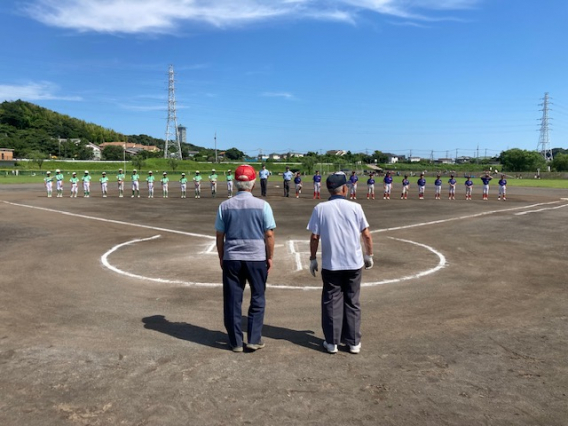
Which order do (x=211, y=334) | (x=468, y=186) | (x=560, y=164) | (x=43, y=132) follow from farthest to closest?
(x=43, y=132) < (x=560, y=164) < (x=468, y=186) < (x=211, y=334)

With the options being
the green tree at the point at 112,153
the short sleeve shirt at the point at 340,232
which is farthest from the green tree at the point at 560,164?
the green tree at the point at 112,153

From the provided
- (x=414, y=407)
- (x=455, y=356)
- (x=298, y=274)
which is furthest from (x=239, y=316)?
(x=298, y=274)

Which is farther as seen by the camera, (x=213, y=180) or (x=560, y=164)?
(x=560, y=164)

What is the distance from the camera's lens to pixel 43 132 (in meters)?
148

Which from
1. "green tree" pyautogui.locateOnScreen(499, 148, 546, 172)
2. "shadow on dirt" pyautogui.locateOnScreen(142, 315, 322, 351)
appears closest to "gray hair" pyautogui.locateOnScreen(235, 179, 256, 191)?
"shadow on dirt" pyautogui.locateOnScreen(142, 315, 322, 351)

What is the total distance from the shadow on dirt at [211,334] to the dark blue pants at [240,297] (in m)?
0.33

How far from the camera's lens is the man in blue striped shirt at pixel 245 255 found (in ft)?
16.9

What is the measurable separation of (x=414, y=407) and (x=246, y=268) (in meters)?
2.31

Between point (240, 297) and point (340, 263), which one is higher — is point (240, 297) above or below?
below

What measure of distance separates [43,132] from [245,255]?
167506mm

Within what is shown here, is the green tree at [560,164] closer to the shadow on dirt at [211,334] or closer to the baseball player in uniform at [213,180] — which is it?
the baseball player in uniform at [213,180]

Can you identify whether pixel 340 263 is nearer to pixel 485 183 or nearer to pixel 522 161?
pixel 485 183

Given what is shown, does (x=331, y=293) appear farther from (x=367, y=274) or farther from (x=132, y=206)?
(x=132, y=206)

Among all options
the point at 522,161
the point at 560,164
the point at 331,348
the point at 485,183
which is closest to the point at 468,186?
the point at 485,183
